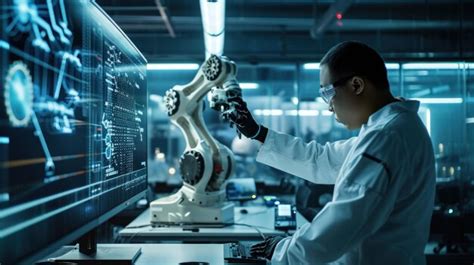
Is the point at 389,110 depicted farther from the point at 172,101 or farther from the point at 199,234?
the point at 172,101

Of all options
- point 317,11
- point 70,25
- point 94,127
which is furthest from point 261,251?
point 317,11

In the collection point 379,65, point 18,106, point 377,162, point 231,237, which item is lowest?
point 231,237

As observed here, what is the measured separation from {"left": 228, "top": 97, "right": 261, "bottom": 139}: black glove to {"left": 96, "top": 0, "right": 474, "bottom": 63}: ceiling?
307 centimetres

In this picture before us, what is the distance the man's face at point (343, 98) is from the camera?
140 centimetres

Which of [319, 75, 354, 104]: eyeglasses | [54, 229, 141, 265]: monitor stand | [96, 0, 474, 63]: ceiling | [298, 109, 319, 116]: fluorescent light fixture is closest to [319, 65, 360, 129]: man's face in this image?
[319, 75, 354, 104]: eyeglasses

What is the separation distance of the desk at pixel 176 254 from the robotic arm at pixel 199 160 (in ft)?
3.53

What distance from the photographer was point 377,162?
3.88 ft

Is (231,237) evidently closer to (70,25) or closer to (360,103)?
(360,103)

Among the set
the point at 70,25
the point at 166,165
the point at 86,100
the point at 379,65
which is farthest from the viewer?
the point at 166,165

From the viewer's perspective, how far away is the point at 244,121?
2.08 meters

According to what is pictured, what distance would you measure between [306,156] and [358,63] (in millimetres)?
708

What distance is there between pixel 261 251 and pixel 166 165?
5.54 meters

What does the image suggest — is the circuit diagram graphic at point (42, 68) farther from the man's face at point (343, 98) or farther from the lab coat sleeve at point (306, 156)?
the lab coat sleeve at point (306, 156)

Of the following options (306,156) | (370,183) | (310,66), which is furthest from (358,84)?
(310,66)
